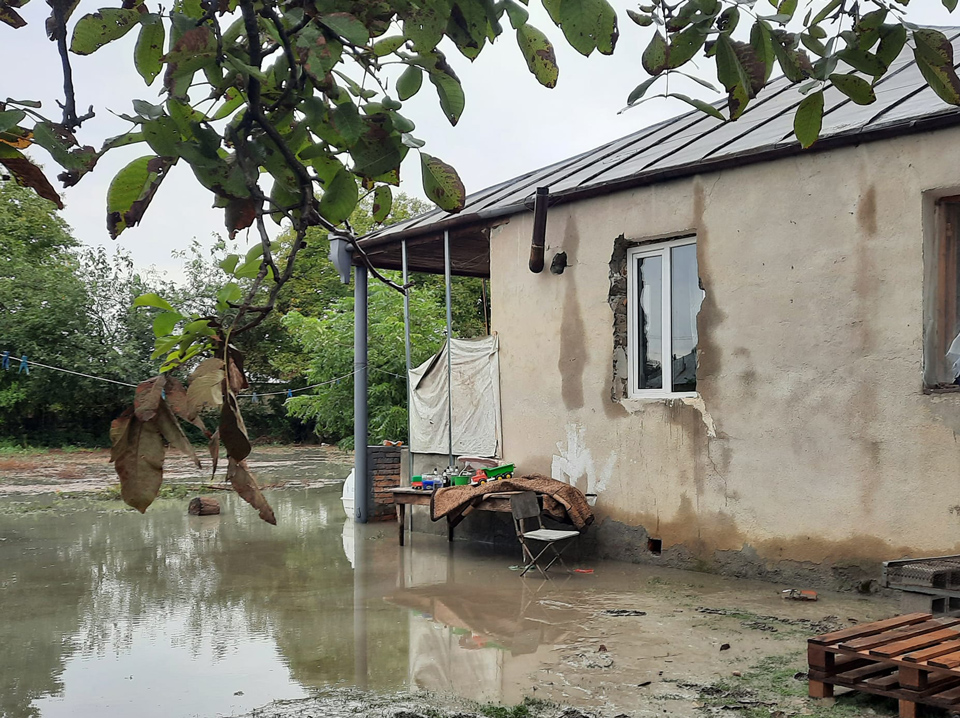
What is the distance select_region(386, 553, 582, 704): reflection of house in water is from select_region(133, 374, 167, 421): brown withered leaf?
162 inches

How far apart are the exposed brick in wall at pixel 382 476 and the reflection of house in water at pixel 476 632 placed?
3.76 metres

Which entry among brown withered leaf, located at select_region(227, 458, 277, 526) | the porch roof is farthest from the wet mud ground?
brown withered leaf, located at select_region(227, 458, 277, 526)

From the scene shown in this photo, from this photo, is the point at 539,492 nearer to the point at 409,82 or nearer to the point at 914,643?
the point at 914,643

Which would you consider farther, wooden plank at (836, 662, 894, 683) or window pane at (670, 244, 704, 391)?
window pane at (670, 244, 704, 391)

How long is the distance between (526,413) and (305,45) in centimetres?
899

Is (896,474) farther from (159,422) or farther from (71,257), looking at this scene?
(71,257)

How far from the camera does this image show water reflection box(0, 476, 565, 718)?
17.9 feet

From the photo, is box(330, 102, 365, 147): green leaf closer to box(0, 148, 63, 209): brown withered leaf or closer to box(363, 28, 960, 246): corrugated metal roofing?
box(0, 148, 63, 209): brown withered leaf

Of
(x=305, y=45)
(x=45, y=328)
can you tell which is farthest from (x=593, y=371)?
(x=45, y=328)

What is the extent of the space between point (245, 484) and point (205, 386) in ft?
0.55

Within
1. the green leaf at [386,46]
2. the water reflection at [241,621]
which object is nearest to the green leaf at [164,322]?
the green leaf at [386,46]

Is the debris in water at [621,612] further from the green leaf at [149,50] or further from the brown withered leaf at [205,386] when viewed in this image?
the green leaf at [149,50]

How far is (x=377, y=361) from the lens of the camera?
16.3m

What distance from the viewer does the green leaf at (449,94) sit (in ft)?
5.63
